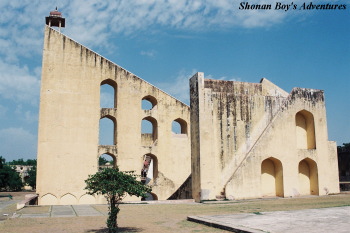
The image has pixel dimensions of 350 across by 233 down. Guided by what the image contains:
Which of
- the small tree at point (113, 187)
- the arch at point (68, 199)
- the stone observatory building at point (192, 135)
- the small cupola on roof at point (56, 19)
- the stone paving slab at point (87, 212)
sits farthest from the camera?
the small cupola on roof at point (56, 19)

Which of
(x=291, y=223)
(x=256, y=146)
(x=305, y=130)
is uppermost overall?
(x=305, y=130)

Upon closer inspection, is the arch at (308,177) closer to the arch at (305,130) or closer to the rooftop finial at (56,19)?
the arch at (305,130)

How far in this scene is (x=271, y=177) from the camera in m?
18.7

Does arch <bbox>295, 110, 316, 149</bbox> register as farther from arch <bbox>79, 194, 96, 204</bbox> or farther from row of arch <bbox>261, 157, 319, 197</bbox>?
arch <bbox>79, 194, 96, 204</bbox>

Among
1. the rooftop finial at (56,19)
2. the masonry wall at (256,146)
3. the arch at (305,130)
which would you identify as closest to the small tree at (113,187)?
the masonry wall at (256,146)

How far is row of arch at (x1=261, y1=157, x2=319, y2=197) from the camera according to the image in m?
18.3

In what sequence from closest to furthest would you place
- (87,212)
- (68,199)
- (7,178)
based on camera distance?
1. (87,212)
2. (68,199)
3. (7,178)

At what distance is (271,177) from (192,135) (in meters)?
4.52

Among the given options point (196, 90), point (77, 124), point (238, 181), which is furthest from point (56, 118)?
point (238, 181)

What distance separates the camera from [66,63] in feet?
66.2

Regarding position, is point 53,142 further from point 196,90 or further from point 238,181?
point 238,181

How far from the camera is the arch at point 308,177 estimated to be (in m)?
19.0

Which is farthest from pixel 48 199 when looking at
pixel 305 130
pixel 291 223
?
pixel 291 223

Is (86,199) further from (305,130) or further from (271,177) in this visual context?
(305,130)
